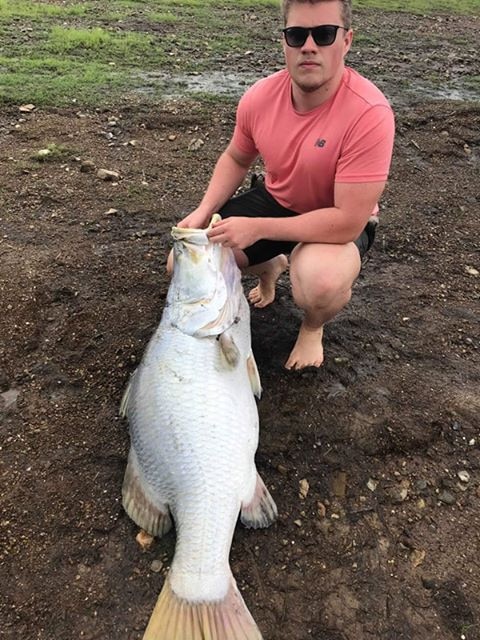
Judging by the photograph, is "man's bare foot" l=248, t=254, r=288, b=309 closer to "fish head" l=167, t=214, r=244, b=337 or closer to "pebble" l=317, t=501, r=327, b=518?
"fish head" l=167, t=214, r=244, b=337

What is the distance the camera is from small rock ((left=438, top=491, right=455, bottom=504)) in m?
2.70

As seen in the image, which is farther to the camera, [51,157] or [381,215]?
[51,157]

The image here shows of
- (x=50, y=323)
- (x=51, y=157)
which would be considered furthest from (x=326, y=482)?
(x=51, y=157)

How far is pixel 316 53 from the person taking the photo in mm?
2770

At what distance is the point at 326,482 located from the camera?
9.12 feet

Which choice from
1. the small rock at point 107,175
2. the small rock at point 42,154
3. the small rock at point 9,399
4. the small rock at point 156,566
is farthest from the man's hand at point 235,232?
the small rock at point 42,154

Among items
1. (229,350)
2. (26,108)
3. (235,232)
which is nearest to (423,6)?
(26,108)

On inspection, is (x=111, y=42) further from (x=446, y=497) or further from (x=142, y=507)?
(x=446, y=497)

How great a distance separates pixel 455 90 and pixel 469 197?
3573 millimetres

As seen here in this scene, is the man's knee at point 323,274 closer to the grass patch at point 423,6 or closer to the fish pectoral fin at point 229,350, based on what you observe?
the fish pectoral fin at point 229,350

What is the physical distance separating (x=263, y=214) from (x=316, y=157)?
64 cm

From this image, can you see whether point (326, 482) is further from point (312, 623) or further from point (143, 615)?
point (143, 615)

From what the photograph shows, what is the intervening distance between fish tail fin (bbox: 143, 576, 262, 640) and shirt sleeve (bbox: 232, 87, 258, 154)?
2402 millimetres

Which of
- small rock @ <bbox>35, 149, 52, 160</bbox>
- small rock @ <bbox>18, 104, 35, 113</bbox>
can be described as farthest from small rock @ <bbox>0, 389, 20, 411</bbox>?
small rock @ <bbox>18, 104, 35, 113</bbox>
